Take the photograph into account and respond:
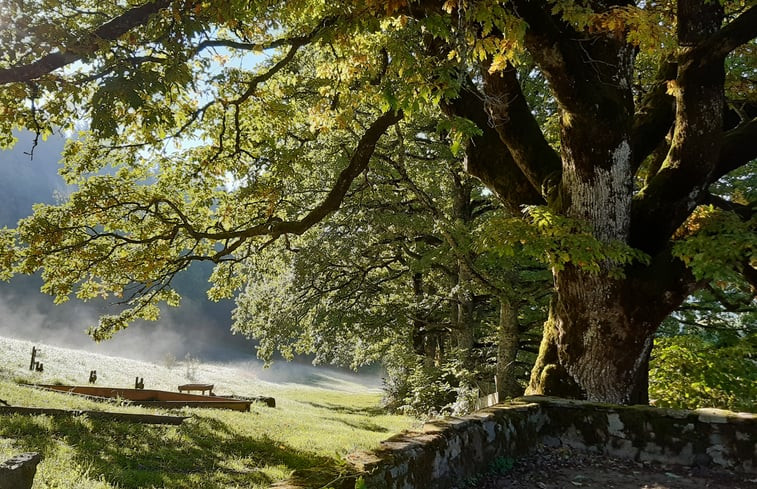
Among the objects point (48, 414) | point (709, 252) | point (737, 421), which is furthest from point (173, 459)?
point (709, 252)

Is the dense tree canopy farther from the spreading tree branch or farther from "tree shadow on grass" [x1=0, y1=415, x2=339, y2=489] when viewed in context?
"tree shadow on grass" [x1=0, y1=415, x2=339, y2=489]

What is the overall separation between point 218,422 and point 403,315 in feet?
27.4

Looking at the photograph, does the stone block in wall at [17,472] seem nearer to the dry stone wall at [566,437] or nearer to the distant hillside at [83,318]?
the dry stone wall at [566,437]

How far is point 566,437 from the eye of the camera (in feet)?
17.9

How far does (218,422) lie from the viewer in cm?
1073

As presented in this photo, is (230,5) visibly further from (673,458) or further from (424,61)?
(673,458)

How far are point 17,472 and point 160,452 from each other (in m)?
4.94

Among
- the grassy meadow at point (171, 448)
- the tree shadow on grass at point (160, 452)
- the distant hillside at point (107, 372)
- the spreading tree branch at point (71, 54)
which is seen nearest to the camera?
the spreading tree branch at point (71, 54)

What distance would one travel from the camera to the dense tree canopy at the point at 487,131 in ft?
15.6

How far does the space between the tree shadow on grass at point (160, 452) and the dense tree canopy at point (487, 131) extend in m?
2.81

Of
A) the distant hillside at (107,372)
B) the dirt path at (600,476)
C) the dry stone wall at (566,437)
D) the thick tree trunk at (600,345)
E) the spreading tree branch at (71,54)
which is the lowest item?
the distant hillside at (107,372)

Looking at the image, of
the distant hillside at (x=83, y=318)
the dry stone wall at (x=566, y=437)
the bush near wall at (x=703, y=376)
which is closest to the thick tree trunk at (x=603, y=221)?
the dry stone wall at (x=566, y=437)

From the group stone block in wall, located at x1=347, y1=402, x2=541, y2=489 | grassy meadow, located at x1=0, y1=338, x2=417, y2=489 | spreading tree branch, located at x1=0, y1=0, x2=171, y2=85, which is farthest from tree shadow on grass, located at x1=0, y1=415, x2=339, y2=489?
spreading tree branch, located at x1=0, y1=0, x2=171, y2=85

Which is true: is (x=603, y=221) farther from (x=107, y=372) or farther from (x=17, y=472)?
(x=107, y=372)
